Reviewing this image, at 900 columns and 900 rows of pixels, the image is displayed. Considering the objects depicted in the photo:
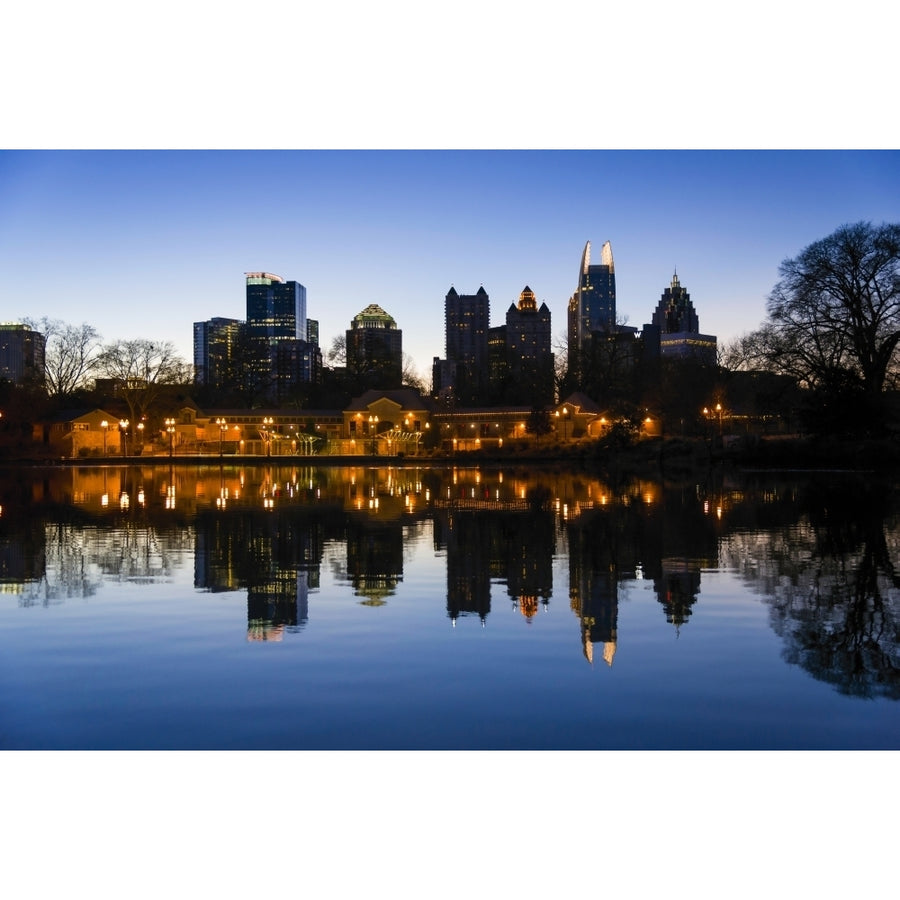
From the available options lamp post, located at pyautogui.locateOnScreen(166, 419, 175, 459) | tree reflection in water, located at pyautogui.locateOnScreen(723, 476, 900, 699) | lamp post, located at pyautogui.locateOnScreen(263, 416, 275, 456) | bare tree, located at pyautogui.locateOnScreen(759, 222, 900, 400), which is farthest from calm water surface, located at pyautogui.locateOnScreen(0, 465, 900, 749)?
lamp post, located at pyautogui.locateOnScreen(263, 416, 275, 456)

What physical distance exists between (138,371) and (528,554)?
269ft

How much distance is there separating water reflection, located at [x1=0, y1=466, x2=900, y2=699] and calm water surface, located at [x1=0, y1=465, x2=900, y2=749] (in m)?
0.07

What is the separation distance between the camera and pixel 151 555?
16109mm

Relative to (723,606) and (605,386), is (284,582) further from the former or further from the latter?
(605,386)

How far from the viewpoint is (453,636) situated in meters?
9.48

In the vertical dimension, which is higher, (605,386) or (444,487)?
(605,386)

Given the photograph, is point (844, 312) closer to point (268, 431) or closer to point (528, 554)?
point (528, 554)

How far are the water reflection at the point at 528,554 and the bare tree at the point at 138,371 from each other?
60.7m

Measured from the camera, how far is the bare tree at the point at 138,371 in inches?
3516

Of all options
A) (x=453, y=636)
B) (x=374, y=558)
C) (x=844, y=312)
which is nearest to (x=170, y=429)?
→ (x=844, y=312)

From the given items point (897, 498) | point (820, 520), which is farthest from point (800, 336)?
point (820, 520)

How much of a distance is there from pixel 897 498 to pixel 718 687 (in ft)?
75.5

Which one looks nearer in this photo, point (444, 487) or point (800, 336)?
point (444, 487)

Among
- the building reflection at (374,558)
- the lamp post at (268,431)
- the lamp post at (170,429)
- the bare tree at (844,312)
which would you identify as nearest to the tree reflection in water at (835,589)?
the building reflection at (374,558)
